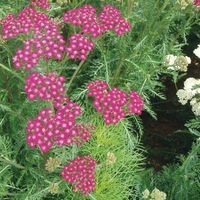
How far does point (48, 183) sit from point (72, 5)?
1448 mm

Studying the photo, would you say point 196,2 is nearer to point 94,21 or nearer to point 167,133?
point 94,21

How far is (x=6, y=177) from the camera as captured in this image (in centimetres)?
305

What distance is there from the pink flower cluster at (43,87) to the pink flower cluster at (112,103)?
10.7 inches

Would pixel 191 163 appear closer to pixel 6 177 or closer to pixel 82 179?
pixel 82 179

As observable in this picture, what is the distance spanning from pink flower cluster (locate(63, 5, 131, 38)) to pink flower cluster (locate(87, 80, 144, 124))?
1.07ft

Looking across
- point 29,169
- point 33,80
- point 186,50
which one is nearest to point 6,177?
point 29,169

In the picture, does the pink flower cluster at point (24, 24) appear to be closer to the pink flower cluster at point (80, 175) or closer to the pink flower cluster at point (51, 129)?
the pink flower cluster at point (51, 129)

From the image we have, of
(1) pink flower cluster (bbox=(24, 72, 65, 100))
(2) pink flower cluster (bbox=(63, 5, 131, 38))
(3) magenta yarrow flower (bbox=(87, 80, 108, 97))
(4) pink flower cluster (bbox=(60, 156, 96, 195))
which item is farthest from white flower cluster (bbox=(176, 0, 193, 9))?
(4) pink flower cluster (bbox=(60, 156, 96, 195))

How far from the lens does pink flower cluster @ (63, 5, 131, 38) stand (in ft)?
8.84

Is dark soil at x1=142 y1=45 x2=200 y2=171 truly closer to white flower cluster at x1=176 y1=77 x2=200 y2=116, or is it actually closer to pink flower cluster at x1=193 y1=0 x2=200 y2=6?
white flower cluster at x1=176 y1=77 x2=200 y2=116

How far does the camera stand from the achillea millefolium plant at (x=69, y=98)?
99.7 inches

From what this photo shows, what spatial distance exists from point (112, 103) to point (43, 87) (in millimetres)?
432

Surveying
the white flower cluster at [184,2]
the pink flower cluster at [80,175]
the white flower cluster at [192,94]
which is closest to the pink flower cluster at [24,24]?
the pink flower cluster at [80,175]

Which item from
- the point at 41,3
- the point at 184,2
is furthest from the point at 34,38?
the point at 184,2
